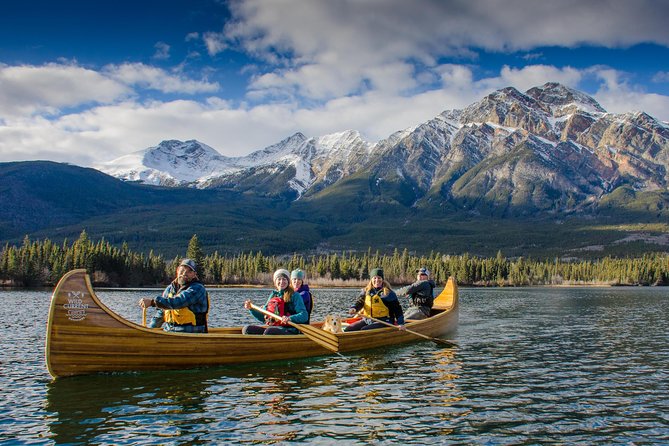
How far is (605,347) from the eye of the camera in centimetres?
2984

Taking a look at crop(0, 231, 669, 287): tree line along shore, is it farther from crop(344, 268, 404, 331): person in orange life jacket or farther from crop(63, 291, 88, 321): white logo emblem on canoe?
crop(63, 291, 88, 321): white logo emblem on canoe

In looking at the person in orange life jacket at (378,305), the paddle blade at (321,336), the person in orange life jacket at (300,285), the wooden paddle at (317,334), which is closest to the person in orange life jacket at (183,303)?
the wooden paddle at (317,334)

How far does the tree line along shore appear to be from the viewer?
4724 inches

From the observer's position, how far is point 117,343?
18922 mm

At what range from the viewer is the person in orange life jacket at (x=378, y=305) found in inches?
1061

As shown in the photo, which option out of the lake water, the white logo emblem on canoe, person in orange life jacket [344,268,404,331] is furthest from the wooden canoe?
person in orange life jacket [344,268,404,331]

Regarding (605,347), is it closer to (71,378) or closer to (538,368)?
(538,368)

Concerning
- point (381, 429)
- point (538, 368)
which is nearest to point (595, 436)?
point (381, 429)

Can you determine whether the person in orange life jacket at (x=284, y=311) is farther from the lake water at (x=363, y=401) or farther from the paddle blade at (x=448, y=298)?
the paddle blade at (x=448, y=298)

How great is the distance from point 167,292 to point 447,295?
24243 mm

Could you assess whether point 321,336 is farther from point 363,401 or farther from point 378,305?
point 363,401

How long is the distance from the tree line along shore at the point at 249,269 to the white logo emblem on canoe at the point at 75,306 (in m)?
111

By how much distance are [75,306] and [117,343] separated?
1.99 m

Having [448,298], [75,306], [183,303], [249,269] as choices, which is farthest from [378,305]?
[249,269]
